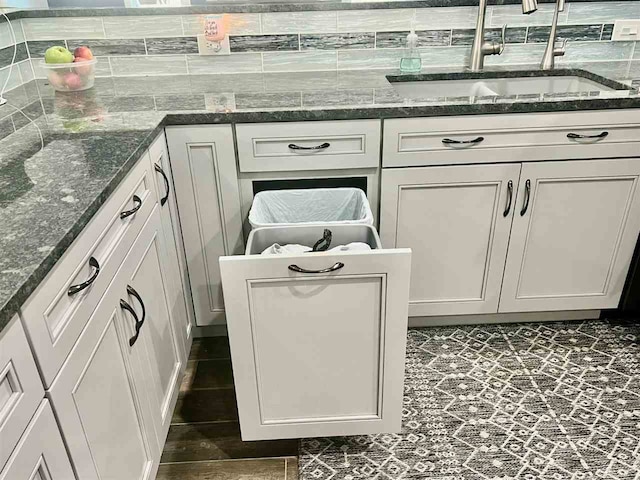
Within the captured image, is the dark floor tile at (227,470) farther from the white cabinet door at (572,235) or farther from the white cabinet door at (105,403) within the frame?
the white cabinet door at (572,235)

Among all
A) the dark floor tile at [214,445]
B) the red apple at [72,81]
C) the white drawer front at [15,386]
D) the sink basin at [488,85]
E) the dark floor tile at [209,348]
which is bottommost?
the dark floor tile at [209,348]

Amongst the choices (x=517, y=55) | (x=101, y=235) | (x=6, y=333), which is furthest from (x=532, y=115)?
(x=6, y=333)

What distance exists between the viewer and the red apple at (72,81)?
6.07 ft

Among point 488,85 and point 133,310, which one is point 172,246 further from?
point 488,85

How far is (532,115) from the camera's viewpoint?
5.50 feet

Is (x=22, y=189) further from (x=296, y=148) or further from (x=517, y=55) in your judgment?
(x=517, y=55)

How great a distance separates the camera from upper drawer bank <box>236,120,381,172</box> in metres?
1.65

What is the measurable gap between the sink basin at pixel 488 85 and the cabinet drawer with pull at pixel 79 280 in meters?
1.19

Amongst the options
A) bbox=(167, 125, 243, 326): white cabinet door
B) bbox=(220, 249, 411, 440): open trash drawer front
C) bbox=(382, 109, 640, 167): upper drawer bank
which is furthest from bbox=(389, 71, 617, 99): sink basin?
bbox=(220, 249, 411, 440): open trash drawer front

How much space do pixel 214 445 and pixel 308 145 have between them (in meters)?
0.96

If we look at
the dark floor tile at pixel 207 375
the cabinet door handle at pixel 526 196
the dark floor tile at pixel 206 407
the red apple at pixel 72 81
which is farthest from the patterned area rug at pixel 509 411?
the red apple at pixel 72 81

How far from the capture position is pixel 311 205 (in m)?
1.72

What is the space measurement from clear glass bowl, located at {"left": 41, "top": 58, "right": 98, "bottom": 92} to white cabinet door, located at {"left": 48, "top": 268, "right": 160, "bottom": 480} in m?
1.06

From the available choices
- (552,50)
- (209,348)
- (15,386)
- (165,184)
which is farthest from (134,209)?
(552,50)
